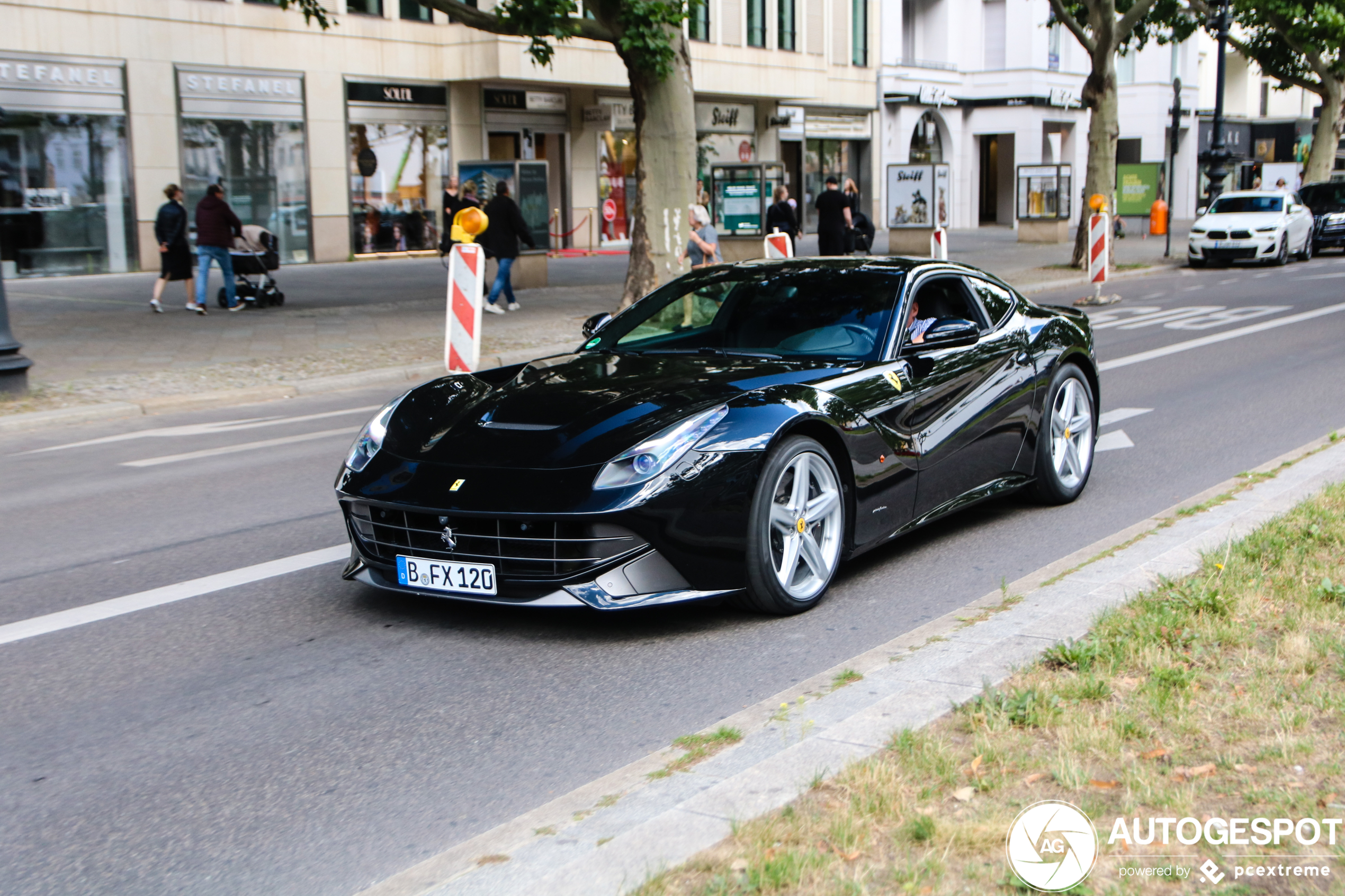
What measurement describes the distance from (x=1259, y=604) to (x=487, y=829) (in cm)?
282

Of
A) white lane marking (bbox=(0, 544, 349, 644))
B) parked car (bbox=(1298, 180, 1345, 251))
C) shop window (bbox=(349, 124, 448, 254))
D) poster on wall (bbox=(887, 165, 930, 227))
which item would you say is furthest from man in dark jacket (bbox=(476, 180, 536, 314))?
parked car (bbox=(1298, 180, 1345, 251))

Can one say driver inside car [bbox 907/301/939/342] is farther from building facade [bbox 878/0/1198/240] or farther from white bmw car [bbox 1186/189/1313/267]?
building facade [bbox 878/0/1198/240]

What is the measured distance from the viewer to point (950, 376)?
20.6ft

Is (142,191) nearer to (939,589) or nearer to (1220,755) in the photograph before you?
(939,589)

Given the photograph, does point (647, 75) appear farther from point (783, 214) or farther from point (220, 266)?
point (220, 266)

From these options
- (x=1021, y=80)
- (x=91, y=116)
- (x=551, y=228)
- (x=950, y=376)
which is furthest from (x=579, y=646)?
(x=1021, y=80)

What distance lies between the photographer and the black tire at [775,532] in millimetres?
5082

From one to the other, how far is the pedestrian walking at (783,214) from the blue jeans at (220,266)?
8306 mm

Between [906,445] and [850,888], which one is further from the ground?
[906,445]

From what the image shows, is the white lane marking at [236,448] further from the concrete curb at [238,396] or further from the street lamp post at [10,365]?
the street lamp post at [10,365]

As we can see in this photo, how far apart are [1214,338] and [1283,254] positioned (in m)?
15.9

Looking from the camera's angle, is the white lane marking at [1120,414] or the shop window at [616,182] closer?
the white lane marking at [1120,414]

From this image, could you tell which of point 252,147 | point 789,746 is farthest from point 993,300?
point 252,147

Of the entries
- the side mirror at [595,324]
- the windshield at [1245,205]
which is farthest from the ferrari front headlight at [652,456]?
the windshield at [1245,205]
